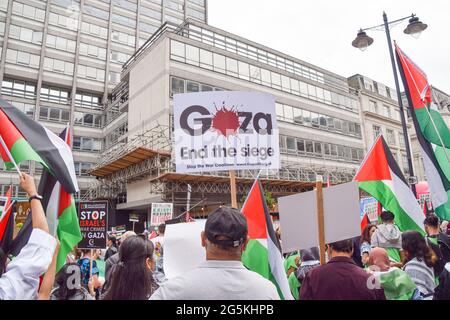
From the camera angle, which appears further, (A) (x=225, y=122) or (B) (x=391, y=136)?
(B) (x=391, y=136)

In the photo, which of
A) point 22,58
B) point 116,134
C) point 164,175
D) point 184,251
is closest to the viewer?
point 184,251

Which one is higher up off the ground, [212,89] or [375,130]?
[212,89]

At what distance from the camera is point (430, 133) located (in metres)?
4.98

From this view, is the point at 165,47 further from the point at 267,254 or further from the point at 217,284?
the point at 217,284

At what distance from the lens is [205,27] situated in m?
28.7

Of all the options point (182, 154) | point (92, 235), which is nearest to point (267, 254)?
point (182, 154)

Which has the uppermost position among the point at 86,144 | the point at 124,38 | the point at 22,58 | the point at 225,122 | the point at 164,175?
the point at 124,38

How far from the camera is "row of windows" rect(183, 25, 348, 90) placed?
2835cm

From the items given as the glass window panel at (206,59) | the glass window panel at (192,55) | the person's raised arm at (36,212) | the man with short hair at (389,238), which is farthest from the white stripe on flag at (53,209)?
the glass window panel at (206,59)

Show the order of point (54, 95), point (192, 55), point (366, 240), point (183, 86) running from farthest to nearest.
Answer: point (54, 95) → point (192, 55) → point (183, 86) → point (366, 240)

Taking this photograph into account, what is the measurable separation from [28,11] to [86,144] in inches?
616

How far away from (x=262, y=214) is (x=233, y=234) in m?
2.14

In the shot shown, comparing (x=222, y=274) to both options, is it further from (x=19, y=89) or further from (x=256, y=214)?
(x=19, y=89)

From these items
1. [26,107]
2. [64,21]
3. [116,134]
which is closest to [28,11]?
[64,21]
